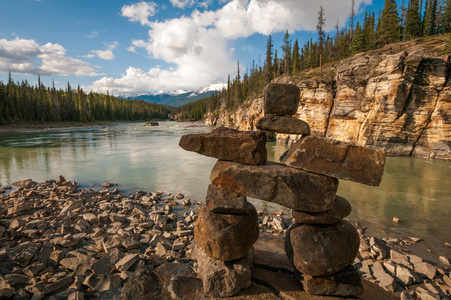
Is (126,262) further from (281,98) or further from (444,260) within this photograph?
(444,260)

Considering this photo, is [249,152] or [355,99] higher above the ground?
[355,99]

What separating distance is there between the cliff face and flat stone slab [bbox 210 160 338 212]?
3851 centimetres

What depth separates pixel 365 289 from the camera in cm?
579

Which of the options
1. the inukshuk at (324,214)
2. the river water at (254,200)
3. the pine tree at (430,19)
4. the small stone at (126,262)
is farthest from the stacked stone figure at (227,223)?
the pine tree at (430,19)

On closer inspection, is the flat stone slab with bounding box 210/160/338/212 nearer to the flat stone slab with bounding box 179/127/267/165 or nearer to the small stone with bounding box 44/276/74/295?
the flat stone slab with bounding box 179/127/267/165

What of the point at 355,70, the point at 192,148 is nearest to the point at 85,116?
the point at 355,70

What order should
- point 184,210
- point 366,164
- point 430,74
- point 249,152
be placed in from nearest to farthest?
point 366,164 < point 249,152 < point 184,210 < point 430,74

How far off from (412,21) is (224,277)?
88106mm

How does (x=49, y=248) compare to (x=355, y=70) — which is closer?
(x=49, y=248)

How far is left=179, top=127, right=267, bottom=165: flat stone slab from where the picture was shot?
211 inches

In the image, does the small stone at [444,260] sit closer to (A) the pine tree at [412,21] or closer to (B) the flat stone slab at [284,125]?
(B) the flat stone slab at [284,125]

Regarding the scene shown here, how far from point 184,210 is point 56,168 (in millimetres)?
20336

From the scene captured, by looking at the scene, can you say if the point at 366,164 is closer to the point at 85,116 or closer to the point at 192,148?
the point at 192,148

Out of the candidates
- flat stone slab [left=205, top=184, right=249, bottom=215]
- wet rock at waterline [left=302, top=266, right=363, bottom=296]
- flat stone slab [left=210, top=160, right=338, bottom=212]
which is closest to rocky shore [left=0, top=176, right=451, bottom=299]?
wet rock at waterline [left=302, top=266, right=363, bottom=296]
